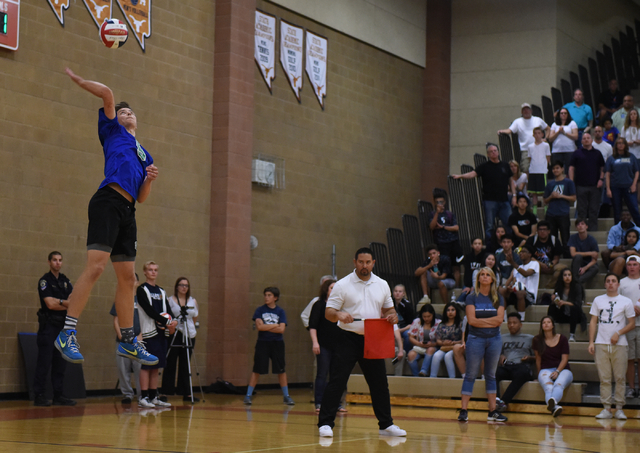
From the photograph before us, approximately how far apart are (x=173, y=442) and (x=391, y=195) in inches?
558

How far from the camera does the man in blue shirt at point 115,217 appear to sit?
645 centimetres

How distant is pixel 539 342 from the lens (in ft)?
43.1

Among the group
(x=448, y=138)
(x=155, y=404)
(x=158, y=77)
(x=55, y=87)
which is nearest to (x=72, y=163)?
(x=55, y=87)

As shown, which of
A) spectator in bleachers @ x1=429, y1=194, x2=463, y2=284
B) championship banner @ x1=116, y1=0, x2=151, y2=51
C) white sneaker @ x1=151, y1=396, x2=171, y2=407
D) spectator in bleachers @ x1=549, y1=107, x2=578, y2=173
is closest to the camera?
white sneaker @ x1=151, y1=396, x2=171, y2=407

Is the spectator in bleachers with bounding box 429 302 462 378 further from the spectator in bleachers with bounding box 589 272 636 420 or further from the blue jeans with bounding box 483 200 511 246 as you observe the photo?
the blue jeans with bounding box 483 200 511 246

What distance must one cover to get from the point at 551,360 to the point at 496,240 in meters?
4.06

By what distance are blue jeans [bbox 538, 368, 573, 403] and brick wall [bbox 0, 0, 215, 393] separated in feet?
22.3

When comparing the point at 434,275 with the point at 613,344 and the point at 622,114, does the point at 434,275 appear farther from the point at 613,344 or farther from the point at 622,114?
the point at 622,114

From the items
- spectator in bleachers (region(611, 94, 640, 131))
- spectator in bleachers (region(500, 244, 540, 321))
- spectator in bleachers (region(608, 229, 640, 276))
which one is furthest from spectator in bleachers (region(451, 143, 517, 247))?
spectator in bleachers (region(611, 94, 640, 131))

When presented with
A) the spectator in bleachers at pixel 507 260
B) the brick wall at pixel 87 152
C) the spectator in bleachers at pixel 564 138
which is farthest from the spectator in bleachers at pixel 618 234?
the brick wall at pixel 87 152

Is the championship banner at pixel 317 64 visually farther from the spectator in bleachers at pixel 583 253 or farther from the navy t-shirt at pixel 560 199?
the spectator in bleachers at pixel 583 253

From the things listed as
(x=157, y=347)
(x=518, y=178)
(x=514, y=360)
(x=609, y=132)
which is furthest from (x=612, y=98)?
(x=157, y=347)

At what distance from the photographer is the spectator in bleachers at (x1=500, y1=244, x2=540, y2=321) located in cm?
1493

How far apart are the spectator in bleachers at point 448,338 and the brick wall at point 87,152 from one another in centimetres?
493
